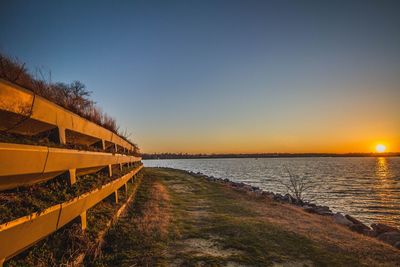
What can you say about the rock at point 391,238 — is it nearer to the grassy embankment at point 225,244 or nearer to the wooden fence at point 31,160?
the grassy embankment at point 225,244

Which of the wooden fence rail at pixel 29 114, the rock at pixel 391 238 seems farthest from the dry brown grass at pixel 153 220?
the rock at pixel 391 238

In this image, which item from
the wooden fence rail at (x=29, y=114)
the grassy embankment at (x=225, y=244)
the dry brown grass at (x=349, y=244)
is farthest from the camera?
the dry brown grass at (x=349, y=244)

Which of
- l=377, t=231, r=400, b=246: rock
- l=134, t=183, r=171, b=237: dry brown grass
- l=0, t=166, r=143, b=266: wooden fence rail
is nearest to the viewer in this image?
l=0, t=166, r=143, b=266: wooden fence rail

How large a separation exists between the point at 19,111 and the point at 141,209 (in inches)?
217

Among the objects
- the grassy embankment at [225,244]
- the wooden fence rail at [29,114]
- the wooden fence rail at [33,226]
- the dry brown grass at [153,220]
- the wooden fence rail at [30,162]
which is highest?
the wooden fence rail at [29,114]

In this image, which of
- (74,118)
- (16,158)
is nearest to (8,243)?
(16,158)

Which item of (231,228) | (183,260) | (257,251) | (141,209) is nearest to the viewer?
(183,260)

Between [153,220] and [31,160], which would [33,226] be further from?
[153,220]

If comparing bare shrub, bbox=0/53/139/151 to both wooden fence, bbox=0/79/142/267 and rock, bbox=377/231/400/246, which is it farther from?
rock, bbox=377/231/400/246

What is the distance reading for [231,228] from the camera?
21.2 feet

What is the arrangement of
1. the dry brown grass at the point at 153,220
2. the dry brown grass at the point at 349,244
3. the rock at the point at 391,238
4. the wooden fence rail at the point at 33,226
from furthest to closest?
the rock at the point at 391,238, the dry brown grass at the point at 153,220, the dry brown grass at the point at 349,244, the wooden fence rail at the point at 33,226

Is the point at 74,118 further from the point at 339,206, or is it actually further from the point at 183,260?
the point at 339,206

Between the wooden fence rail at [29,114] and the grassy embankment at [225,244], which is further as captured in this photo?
the grassy embankment at [225,244]

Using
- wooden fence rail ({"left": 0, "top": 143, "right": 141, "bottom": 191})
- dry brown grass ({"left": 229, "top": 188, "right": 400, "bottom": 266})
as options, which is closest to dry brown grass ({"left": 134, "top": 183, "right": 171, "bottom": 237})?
wooden fence rail ({"left": 0, "top": 143, "right": 141, "bottom": 191})
